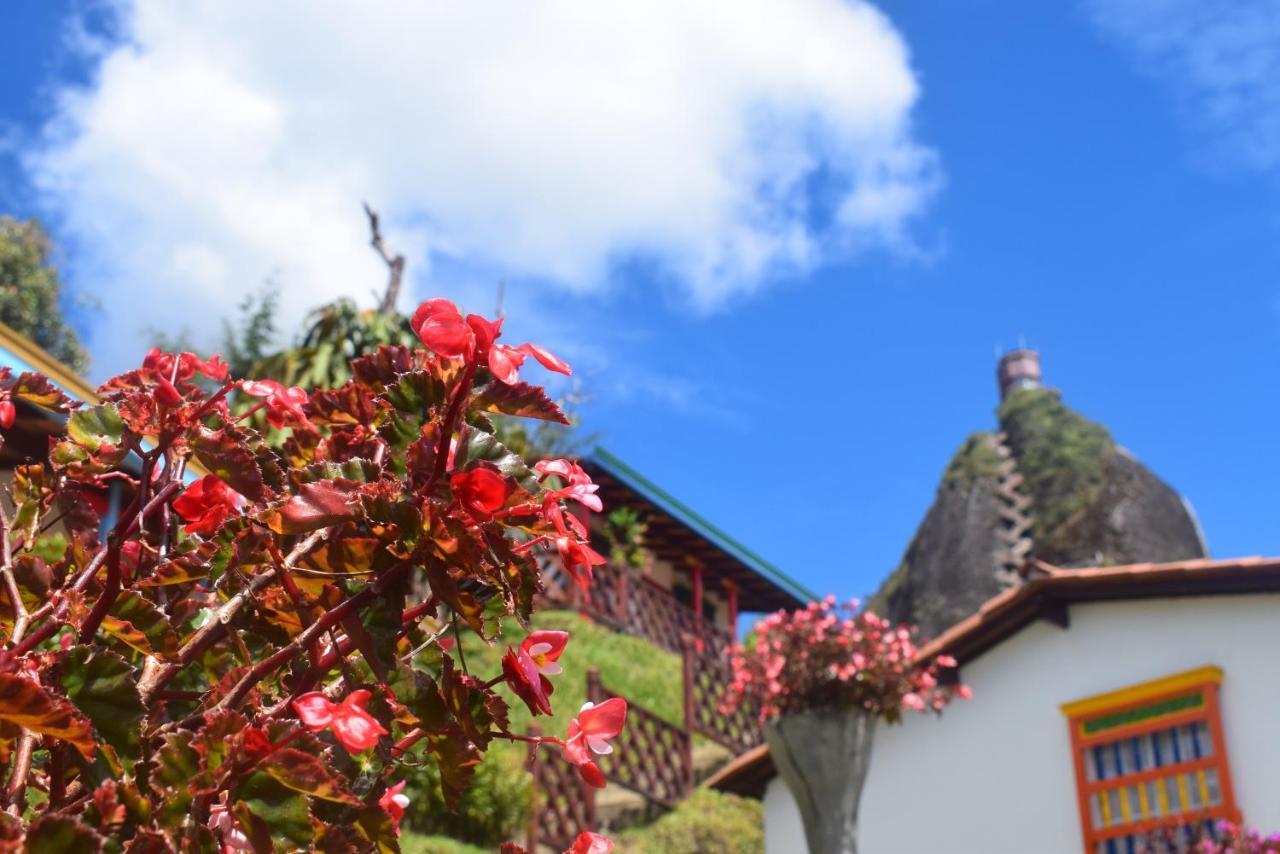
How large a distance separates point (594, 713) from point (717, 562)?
26.9 metres

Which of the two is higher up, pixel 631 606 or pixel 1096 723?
pixel 631 606

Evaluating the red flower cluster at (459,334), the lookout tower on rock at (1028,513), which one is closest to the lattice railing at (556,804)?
the red flower cluster at (459,334)

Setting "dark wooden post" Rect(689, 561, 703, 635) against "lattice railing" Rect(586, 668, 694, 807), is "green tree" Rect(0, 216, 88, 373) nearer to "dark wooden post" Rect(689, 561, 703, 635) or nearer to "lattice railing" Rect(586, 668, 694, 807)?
"dark wooden post" Rect(689, 561, 703, 635)

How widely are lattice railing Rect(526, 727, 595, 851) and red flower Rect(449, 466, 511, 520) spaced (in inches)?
516

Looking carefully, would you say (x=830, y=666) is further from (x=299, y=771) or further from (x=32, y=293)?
(x=32, y=293)

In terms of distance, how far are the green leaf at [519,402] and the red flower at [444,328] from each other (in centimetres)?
8

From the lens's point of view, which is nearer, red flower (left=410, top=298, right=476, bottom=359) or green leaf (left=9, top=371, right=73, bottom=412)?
red flower (left=410, top=298, right=476, bottom=359)

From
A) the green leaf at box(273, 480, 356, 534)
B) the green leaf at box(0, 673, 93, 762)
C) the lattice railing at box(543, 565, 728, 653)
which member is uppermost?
the lattice railing at box(543, 565, 728, 653)

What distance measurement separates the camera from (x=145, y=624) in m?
1.57

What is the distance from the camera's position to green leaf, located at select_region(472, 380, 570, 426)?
1.62 metres

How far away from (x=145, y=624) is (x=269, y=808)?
345 mm

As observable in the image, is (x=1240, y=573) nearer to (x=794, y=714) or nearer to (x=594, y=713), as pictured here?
(x=794, y=714)

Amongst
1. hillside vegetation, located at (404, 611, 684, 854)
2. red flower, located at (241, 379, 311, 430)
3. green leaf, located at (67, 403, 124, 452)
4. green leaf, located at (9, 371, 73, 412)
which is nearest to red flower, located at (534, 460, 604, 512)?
red flower, located at (241, 379, 311, 430)

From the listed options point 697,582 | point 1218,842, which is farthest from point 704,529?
point 1218,842
